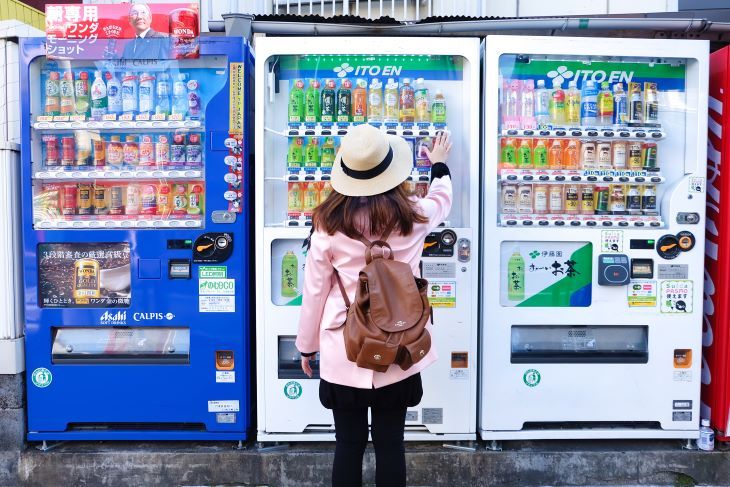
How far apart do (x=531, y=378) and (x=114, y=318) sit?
8.23 feet

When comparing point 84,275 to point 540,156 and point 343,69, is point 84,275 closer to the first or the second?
point 343,69

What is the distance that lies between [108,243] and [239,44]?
141cm

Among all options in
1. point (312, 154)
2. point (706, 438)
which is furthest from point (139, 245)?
point (706, 438)

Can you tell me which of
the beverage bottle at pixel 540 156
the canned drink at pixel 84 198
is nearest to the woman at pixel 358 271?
the beverage bottle at pixel 540 156

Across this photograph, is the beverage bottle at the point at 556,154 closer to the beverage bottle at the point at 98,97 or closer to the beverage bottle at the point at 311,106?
the beverage bottle at the point at 311,106

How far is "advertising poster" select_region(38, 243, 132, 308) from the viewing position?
3.61 m

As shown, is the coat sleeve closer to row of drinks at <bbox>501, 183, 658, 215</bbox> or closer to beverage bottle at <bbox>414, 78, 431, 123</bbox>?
beverage bottle at <bbox>414, 78, 431, 123</bbox>

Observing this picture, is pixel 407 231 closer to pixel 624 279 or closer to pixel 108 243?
pixel 624 279

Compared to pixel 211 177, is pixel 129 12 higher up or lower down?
higher up

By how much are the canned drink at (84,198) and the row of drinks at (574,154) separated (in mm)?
2500

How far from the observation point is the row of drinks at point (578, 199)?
370 centimetres

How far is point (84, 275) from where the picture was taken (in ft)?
11.9

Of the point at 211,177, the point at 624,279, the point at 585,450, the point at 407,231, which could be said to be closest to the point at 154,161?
the point at 211,177

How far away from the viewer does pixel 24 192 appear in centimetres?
357
